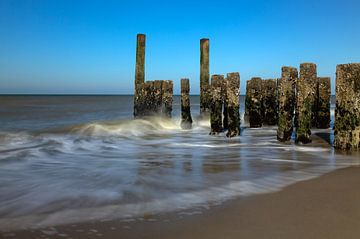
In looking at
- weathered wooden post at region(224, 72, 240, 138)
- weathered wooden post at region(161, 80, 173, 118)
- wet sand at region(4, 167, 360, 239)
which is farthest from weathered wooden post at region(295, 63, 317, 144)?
weathered wooden post at region(161, 80, 173, 118)

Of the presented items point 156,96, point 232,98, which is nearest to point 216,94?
point 232,98

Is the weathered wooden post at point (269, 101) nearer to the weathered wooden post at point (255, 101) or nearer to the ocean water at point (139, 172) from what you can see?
the weathered wooden post at point (255, 101)

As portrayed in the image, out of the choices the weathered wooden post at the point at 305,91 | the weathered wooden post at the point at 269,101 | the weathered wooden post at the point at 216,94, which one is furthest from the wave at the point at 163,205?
the weathered wooden post at the point at 269,101

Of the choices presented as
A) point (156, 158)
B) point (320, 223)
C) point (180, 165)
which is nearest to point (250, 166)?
point (180, 165)

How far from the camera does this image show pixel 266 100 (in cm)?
1008

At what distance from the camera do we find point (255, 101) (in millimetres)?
9375

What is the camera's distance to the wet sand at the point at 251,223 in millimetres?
2395

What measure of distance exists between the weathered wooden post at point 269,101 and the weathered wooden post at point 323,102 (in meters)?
1.21

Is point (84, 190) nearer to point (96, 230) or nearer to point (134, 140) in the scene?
point (96, 230)

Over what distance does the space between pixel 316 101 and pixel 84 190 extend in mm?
7337

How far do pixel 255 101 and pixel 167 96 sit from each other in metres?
2.70

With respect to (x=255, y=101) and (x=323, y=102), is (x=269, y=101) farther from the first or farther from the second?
(x=323, y=102)

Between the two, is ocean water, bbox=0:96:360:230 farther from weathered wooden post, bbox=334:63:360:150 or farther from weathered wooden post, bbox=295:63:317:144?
weathered wooden post, bbox=295:63:317:144

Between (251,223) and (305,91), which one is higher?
(305,91)
